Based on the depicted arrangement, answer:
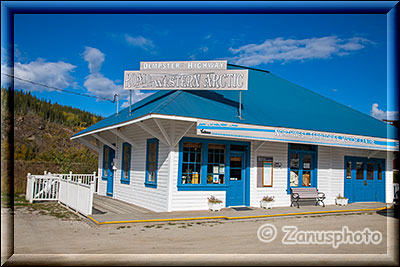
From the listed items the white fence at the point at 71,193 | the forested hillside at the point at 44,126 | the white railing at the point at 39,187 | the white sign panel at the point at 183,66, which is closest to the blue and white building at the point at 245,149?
the white sign panel at the point at 183,66

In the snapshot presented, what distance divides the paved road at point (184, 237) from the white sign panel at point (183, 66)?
4981mm

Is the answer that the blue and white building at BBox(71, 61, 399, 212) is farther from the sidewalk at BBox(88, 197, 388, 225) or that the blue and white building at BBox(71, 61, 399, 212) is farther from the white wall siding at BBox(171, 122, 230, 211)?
the sidewalk at BBox(88, 197, 388, 225)

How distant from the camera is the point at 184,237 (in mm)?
7965

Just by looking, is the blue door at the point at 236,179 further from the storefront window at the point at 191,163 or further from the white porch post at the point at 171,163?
the white porch post at the point at 171,163

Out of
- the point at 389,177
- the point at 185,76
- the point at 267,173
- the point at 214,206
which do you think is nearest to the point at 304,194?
the point at 267,173

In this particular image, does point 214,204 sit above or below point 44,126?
below

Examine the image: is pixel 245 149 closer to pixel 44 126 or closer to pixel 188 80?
pixel 188 80

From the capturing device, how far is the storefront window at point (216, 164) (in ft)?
39.7

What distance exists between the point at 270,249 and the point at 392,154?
38.1 ft

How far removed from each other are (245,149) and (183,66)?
11.5 feet

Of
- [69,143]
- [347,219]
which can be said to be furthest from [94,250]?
[69,143]

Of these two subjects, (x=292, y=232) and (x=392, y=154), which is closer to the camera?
(x=292, y=232)

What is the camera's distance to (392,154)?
16.1 m

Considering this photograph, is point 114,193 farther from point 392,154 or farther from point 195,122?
point 392,154
